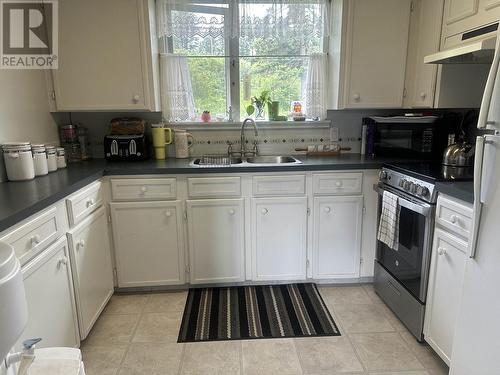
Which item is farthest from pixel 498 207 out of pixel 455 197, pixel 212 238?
pixel 212 238

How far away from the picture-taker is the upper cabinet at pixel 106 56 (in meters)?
2.29

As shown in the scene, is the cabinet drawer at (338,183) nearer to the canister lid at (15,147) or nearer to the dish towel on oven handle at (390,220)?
the dish towel on oven handle at (390,220)

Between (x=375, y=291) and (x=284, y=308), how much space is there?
70cm

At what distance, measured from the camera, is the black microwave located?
2.46 meters

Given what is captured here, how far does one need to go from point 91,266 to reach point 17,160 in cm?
72

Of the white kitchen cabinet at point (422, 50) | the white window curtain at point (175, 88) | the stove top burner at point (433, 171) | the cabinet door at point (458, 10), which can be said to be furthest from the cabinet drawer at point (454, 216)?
the white window curtain at point (175, 88)

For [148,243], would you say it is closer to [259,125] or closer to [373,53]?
[259,125]

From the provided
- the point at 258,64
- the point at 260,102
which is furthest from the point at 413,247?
the point at 258,64

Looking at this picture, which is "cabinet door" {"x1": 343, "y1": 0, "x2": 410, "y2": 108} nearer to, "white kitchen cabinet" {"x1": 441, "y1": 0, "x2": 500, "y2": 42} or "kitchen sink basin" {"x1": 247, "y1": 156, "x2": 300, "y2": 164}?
"white kitchen cabinet" {"x1": 441, "y1": 0, "x2": 500, "y2": 42}

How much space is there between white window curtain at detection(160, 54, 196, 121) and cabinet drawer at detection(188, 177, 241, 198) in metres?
0.74

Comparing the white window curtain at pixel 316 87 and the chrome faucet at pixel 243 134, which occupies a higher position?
the white window curtain at pixel 316 87

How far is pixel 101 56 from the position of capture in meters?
2.35

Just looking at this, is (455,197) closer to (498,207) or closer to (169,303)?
(498,207)

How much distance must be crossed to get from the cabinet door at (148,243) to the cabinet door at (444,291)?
1.56m
